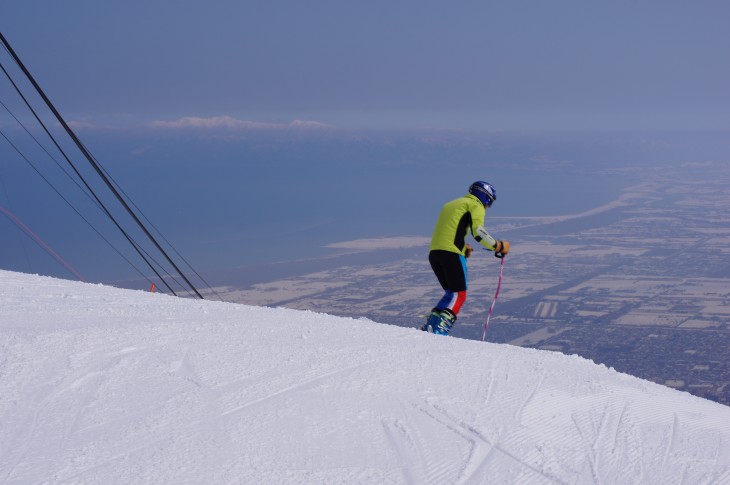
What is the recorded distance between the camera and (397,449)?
3.91 metres

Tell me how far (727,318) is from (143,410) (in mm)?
87350

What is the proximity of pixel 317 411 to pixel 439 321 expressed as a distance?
4.91 m

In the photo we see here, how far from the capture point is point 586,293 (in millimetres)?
96938

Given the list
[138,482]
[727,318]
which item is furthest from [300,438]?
[727,318]

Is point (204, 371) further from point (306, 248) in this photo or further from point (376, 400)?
point (306, 248)

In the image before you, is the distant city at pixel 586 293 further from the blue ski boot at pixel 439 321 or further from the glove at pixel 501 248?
the blue ski boot at pixel 439 321

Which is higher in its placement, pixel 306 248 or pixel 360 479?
pixel 360 479

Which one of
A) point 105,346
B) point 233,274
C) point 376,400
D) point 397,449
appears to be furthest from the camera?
point 233,274

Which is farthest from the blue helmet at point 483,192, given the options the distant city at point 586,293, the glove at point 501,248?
the distant city at point 586,293

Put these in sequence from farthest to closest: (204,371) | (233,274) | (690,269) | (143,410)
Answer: (233,274)
(690,269)
(204,371)
(143,410)

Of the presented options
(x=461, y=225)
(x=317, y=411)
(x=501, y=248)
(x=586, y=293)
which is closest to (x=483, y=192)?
(x=461, y=225)

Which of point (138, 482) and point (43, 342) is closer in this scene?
point (138, 482)

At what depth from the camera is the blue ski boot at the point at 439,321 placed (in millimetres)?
9094

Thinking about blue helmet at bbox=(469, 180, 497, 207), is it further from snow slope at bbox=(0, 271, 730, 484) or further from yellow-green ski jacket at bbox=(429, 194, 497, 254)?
snow slope at bbox=(0, 271, 730, 484)
